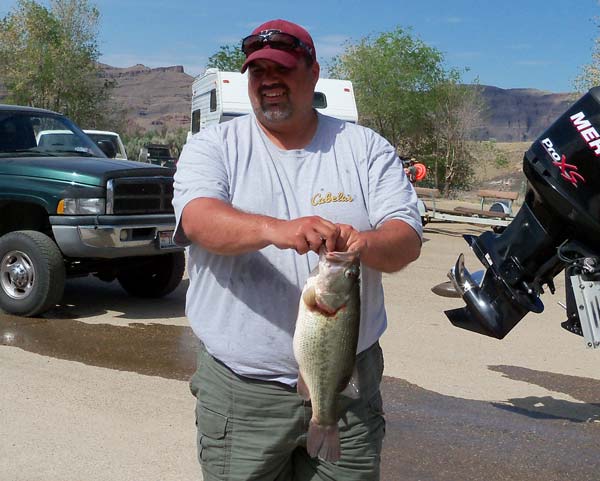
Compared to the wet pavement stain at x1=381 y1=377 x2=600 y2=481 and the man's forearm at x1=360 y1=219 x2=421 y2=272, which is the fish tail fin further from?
the wet pavement stain at x1=381 y1=377 x2=600 y2=481

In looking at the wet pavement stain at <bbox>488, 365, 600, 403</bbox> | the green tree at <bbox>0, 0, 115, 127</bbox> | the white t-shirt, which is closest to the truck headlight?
the wet pavement stain at <bbox>488, 365, 600, 403</bbox>

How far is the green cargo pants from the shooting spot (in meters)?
2.73

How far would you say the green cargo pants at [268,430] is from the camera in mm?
2729

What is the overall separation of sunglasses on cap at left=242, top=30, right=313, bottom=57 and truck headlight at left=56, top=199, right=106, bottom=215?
5.55 meters

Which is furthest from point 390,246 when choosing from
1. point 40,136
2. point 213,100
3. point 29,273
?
point 213,100

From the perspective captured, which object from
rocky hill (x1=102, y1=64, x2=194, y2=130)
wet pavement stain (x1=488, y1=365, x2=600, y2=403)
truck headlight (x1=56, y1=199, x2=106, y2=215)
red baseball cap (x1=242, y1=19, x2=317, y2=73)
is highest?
rocky hill (x1=102, y1=64, x2=194, y2=130)

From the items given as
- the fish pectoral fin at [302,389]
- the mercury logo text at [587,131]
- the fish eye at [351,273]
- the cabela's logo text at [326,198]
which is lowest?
the fish pectoral fin at [302,389]

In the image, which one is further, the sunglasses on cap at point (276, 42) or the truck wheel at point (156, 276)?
the truck wheel at point (156, 276)

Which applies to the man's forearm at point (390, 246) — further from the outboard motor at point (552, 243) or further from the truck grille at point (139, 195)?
the truck grille at point (139, 195)

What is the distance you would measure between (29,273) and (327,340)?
6241 mm

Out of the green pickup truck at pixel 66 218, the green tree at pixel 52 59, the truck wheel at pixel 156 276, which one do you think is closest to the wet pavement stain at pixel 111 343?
the green pickup truck at pixel 66 218

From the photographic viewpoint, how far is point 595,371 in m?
6.76

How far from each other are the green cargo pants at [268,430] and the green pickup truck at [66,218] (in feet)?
17.9

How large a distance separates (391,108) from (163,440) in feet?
108
